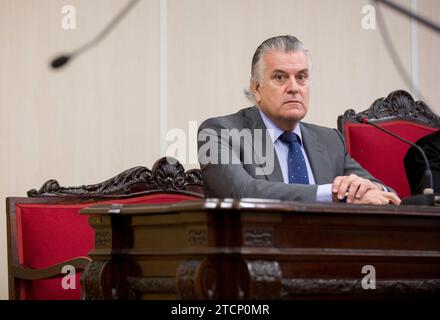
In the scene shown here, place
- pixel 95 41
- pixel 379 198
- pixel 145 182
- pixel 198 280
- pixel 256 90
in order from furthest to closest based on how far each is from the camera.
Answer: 1. pixel 95 41
2. pixel 145 182
3. pixel 256 90
4. pixel 379 198
5. pixel 198 280

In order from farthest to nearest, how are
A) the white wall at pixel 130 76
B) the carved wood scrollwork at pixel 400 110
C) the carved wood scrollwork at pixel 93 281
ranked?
the carved wood scrollwork at pixel 400 110 → the white wall at pixel 130 76 → the carved wood scrollwork at pixel 93 281

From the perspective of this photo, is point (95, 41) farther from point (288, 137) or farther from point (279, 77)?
point (288, 137)


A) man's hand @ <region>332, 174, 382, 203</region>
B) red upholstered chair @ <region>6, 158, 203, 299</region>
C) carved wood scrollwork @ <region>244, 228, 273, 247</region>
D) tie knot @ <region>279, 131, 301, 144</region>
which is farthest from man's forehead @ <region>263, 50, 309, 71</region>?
carved wood scrollwork @ <region>244, 228, 273, 247</region>

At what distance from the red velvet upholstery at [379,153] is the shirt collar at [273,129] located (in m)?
0.75

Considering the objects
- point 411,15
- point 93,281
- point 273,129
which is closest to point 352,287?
point 93,281

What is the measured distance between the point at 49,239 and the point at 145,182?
48cm

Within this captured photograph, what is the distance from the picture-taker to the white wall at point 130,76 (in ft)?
13.5

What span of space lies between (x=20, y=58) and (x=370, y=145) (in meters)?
1.70

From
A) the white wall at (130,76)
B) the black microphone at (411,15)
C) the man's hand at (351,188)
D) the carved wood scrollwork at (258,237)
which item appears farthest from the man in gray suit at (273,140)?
the black microphone at (411,15)

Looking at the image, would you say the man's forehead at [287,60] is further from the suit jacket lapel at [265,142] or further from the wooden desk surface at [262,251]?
the wooden desk surface at [262,251]

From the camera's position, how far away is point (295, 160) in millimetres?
3426

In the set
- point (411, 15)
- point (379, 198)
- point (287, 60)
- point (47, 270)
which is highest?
point (411, 15)

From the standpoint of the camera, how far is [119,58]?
4344mm
